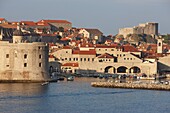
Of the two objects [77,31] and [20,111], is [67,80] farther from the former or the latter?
[77,31]

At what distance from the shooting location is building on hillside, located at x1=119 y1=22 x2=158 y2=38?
130m

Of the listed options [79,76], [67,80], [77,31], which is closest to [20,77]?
[67,80]

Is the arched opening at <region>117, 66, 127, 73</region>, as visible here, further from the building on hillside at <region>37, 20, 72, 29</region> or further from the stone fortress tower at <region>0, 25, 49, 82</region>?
the building on hillside at <region>37, 20, 72, 29</region>

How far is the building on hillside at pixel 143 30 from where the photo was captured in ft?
427

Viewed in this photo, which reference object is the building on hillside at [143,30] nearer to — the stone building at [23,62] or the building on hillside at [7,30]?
the building on hillside at [7,30]

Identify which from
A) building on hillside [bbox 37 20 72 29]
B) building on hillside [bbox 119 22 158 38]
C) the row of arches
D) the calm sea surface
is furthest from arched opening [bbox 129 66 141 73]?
building on hillside [bbox 119 22 158 38]

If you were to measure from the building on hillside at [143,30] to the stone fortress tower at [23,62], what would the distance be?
77.5 metres

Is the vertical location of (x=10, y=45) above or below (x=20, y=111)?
above

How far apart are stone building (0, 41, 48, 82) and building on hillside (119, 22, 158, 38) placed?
7746cm

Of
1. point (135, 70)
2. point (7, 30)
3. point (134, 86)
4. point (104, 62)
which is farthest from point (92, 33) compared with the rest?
point (134, 86)

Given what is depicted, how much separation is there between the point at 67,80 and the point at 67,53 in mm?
13626

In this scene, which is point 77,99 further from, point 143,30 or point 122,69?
point 143,30

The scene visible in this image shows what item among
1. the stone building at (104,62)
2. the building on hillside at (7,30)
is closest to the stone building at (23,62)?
the stone building at (104,62)

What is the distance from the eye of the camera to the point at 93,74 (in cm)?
6619
